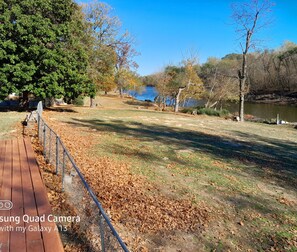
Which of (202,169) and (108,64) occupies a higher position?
(108,64)

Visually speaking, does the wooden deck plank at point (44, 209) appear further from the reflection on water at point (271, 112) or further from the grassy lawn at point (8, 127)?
the reflection on water at point (271, 112)

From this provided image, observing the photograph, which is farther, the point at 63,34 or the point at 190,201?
the point at 63,34

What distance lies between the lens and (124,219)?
408 centimetres

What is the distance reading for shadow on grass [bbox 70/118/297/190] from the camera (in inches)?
303

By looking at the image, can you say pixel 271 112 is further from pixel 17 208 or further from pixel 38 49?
pixel 17 208

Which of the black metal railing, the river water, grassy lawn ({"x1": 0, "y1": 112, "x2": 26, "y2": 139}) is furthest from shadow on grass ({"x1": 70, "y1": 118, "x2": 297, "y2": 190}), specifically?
the river water

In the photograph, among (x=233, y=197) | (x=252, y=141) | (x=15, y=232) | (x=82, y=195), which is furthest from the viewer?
(x=252, y=141)

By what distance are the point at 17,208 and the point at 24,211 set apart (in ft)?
0.50

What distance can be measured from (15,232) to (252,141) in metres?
11.0

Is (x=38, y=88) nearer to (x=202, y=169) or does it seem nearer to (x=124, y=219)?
(x=202, y=169)

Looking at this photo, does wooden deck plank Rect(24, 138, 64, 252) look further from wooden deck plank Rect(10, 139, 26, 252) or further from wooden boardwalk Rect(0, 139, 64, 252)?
wooden deck plank Rect(10, 139, 26, 252)

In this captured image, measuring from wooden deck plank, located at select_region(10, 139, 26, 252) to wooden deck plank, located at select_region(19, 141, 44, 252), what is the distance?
0.06 m

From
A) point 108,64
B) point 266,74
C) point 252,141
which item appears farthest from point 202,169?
point 266,74

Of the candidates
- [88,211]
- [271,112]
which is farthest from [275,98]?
[88,211]
